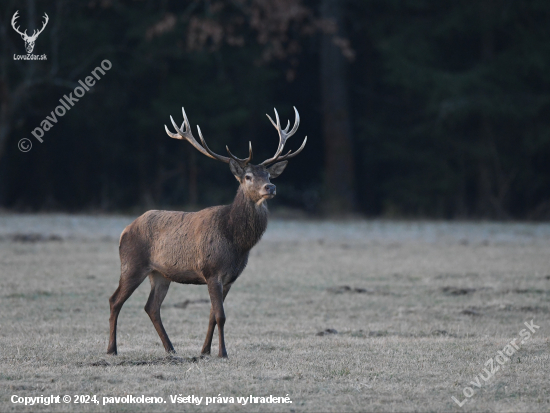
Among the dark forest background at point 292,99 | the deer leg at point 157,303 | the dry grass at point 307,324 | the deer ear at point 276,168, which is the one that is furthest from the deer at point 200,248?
the dark forest background at point 292,99

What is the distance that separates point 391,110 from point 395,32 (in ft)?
11.3

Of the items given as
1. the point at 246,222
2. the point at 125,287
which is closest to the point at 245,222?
the point at 246,222

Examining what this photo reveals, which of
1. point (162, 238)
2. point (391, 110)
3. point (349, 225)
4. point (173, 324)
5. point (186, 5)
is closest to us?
point (162, 238)

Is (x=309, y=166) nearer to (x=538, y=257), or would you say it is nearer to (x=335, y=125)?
(x=335, y=125)

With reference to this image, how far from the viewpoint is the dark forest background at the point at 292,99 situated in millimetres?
26109

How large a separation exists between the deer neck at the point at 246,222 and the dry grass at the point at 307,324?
1153 mm

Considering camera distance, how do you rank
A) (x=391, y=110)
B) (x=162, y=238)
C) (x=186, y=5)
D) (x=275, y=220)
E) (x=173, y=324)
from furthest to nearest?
(x=391, y=110) < (x=186, y=5) < (x=275, y=220) < (x=173, y=324) < (x=162, y=238)

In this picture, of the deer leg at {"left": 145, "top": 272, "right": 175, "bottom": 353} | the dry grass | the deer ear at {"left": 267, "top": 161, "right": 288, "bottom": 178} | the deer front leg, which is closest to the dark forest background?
the dry grass

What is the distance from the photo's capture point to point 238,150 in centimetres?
3042

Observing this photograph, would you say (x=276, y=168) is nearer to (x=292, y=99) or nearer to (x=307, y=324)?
(x=307, y=324)

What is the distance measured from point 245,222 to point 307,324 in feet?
8.33

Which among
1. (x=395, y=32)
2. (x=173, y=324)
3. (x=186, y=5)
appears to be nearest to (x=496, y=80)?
(x=395, y=32)

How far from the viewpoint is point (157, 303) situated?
8539 mm

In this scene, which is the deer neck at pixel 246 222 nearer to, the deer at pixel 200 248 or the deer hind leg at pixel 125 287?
the deer at pixel 200 248
